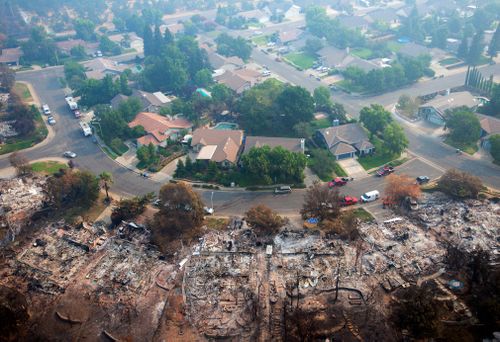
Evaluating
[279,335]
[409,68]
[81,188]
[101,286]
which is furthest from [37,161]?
[409,68]

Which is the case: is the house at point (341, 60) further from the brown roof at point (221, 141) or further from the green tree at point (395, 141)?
the brown roof at point (221, 141)

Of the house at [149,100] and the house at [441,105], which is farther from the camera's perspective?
the house at [149,100]

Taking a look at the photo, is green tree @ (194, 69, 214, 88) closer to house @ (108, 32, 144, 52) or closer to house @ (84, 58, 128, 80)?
house @ (84, 58, 128, 80)

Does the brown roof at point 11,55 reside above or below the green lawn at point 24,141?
above

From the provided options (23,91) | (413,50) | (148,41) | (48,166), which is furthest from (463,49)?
(23,91)

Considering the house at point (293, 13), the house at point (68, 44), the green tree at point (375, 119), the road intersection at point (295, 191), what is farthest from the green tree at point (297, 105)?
the house at point (293, 13)

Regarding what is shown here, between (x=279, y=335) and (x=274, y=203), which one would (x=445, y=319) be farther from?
(x=274, y=203)
